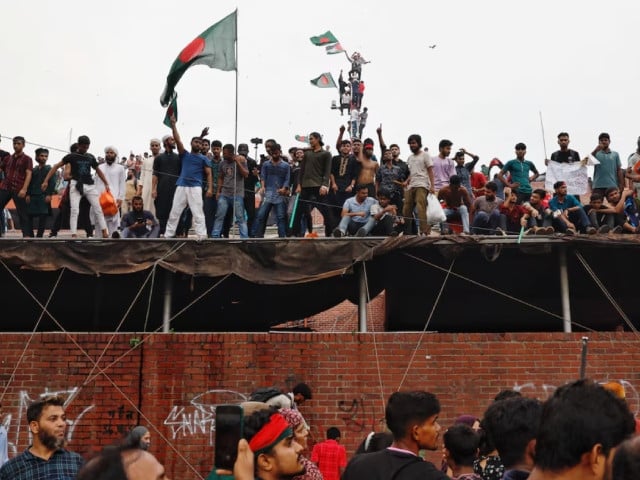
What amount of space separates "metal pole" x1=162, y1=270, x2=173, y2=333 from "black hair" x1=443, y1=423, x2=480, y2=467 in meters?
7.28

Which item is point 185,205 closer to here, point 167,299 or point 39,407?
point 167,299

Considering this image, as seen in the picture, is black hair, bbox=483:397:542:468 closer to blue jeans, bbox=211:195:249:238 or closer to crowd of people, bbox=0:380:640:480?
crowd of people, bbox=0:380:640:480

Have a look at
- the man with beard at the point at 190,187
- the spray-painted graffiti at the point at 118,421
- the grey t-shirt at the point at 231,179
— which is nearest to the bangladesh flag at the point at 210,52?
the man with beard at the point at 190,187

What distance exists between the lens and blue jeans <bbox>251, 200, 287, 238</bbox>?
516 inches

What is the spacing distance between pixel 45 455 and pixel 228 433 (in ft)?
8.18

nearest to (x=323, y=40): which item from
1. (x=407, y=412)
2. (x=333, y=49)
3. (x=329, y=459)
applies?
(x=333, y=49)

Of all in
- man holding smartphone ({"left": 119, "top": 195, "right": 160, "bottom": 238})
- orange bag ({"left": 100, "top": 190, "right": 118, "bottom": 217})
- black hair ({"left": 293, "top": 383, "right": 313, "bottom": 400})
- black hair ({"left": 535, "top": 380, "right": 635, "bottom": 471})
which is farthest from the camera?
orange bag ({"left": 100, "top": 190, "right": 118, "bottom": 217})

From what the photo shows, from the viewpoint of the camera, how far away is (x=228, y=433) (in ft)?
11.0

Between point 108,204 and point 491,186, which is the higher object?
point 491,186

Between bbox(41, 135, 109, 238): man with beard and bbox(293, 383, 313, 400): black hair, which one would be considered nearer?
bbox(293, 383, 313, 400): black hair

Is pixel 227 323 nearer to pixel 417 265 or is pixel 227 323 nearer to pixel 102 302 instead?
pixel 102 302

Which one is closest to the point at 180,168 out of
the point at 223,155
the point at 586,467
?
the point at 223,155

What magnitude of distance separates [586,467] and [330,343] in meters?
8.69

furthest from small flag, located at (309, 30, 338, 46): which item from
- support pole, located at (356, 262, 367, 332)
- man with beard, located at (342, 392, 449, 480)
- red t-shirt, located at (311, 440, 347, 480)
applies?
man with beard, located at (342, 392, 449, 480)
